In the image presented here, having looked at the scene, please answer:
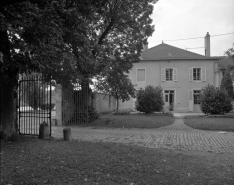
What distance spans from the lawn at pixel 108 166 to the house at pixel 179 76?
75.2 ft

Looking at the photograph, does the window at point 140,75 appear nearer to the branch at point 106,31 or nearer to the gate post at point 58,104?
the branch at point 106,31

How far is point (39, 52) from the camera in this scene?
661 cm

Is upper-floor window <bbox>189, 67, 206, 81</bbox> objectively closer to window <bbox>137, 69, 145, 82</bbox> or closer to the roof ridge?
the roof ridge

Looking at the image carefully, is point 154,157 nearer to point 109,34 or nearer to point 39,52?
point 39,52

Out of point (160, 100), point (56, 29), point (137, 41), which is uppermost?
point (137, 41)

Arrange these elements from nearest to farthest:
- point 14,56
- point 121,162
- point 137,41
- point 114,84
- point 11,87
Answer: point 121,162
point 14,56
point 11,87
point 137,41
point 114,84

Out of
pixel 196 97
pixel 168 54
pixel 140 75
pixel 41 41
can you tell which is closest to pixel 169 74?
pixel 168 54

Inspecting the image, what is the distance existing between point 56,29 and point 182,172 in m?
4.84

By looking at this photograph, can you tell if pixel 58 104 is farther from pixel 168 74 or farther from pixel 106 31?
pixel 168 74

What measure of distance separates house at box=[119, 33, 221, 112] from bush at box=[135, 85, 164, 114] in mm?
8093

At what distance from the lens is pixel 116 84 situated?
1792 cm

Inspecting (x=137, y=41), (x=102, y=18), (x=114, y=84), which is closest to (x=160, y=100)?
(x=114, y=84)

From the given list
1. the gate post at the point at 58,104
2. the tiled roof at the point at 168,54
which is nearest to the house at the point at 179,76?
the tiled roof at the point at 168,54

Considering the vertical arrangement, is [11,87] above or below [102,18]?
below
